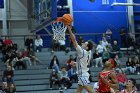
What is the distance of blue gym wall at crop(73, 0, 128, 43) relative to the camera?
24594 mm

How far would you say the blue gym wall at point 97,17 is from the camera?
24594 mm

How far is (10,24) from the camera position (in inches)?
941

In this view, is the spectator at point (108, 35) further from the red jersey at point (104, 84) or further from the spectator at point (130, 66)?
the red jersey at point (104, 84)

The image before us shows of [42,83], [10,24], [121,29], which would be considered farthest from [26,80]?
[121,29]

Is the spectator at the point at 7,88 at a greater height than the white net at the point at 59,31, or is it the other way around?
the white net at the point at 59,31

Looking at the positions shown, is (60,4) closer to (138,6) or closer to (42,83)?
(138,6)

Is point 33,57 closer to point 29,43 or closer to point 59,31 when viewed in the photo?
point 29,43

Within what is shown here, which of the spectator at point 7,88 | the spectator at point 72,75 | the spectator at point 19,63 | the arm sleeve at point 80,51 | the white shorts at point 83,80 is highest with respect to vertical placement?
the arm sleeve at point 80,51

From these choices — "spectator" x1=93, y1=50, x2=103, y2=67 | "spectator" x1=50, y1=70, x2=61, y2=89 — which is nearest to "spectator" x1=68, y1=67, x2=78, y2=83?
"spectator" x1=50, y1=70, x2=61, y2=89

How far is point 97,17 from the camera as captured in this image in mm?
24844

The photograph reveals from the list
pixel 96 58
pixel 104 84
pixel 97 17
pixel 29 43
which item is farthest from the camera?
pixel 97 17

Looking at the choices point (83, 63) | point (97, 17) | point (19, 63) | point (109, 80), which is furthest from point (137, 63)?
point (109, 80)

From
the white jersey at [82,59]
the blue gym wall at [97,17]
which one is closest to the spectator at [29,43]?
the blue gym wall at [97,17]

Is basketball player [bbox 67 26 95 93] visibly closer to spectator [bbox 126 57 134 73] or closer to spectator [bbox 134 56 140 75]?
spectator [bbox 126 57 134 73]
